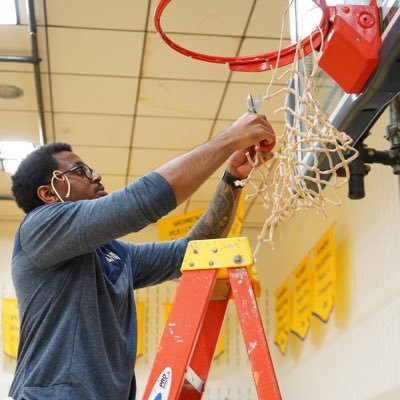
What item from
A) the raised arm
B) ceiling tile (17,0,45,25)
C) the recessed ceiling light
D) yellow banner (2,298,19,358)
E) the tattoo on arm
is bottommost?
the raised arm

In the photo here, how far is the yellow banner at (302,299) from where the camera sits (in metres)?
5.56

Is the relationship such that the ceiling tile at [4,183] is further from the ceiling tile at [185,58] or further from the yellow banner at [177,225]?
the ceiling tile at [185,58]

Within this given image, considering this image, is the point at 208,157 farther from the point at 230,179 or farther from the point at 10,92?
the point at 10,92

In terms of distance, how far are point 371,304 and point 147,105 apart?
2.04 meters

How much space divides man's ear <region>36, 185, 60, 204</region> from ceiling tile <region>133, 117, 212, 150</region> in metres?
3.25

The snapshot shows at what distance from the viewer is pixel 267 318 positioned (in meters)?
6.75

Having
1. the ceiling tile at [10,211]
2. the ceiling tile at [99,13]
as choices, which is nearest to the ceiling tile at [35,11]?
the ceiling tile at [99,13]

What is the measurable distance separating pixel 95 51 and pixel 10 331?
295 centimetres

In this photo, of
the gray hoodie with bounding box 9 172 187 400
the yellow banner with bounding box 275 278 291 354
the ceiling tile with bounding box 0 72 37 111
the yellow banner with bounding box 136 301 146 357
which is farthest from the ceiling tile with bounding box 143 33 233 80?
the gray hoodie with bounding box 9 172 187 400

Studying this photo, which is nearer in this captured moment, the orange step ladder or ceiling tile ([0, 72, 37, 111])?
the orange step ladder

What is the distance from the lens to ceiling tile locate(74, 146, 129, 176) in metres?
5.93

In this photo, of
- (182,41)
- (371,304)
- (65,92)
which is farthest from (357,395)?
(65,92)

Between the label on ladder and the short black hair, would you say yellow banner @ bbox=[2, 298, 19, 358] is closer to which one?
the short black hair

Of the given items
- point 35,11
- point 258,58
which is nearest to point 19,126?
point 35,11
